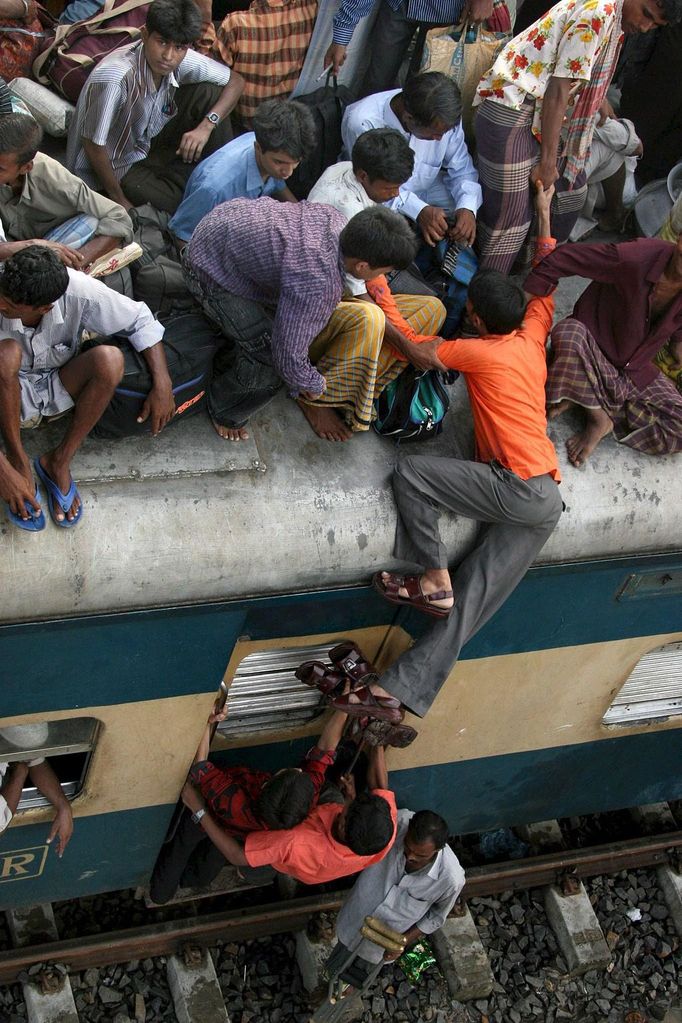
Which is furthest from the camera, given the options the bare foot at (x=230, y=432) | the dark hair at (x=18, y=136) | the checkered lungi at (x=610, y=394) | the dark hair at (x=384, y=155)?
the checkered lungi at (x=610, y=394)

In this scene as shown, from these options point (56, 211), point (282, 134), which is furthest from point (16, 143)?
point (282, 134)

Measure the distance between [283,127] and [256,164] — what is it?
0.81 feet

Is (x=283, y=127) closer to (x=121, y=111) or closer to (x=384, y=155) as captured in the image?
(x=384, y=155)

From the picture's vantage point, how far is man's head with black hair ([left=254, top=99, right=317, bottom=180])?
4215 millimetres

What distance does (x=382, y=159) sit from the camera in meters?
4.16

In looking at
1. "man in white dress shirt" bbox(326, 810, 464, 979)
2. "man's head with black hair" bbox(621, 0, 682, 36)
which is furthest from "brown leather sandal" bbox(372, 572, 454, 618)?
"man's head with black hair" bbox(621, 0, 682, 36)

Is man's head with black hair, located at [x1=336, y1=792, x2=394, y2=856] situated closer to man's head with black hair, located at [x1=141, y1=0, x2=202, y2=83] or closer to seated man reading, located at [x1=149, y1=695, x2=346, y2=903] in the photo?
seated man reading, located at [x1=149, y1=695, x2=346, y2=903]

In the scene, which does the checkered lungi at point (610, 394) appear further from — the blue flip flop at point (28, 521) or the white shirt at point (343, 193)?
the blue flip flop at point (28, 521)

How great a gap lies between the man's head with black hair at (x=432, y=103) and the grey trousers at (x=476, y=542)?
147 centimetres

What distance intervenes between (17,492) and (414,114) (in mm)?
2349

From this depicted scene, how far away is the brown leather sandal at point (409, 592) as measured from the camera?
3.93 m

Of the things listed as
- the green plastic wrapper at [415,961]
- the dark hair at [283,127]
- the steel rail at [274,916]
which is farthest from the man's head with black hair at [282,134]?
the green plastic wrapper at [415,961]

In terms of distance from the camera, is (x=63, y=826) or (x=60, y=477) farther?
(x=63, y=826)

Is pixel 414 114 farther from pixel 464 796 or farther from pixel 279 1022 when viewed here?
pixel 279 1022
